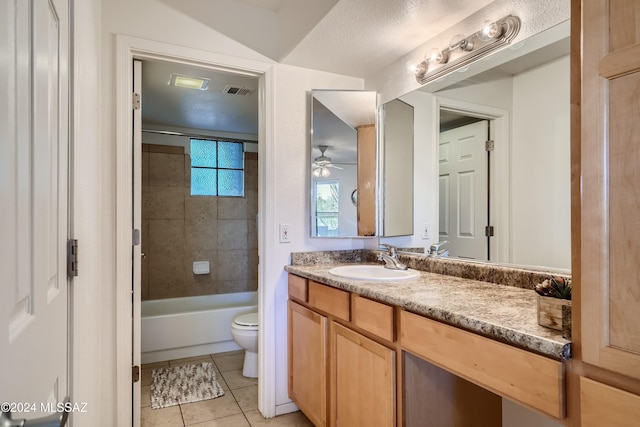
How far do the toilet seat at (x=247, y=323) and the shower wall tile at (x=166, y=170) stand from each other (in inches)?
73.6

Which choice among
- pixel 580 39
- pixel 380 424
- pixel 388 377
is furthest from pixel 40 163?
pixel 380 424

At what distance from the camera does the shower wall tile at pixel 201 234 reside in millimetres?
Answer: 3994

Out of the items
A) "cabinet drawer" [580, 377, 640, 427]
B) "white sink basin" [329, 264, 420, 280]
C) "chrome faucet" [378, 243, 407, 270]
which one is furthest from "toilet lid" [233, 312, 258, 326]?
"cabinet drawer" [580, 377, 640, 427]

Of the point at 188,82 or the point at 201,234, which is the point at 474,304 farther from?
the point at 201,234

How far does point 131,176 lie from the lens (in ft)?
6.07

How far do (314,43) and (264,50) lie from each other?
40 cm

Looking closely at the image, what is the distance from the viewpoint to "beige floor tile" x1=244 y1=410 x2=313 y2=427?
205 cm

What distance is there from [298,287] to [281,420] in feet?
2.65

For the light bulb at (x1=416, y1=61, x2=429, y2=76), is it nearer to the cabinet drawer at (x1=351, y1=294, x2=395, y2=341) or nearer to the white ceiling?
the white ceiling

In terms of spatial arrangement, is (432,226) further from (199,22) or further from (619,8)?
(199,22)

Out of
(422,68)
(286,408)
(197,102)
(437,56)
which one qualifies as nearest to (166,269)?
(197,102)

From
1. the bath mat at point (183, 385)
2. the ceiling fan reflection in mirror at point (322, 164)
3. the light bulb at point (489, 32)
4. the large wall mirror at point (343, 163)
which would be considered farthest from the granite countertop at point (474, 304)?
the bath mat at point (183, 385)

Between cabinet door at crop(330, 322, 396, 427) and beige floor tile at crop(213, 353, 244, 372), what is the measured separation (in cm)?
145

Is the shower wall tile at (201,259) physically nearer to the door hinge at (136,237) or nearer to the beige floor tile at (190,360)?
the beige floor tile at (190,360)
